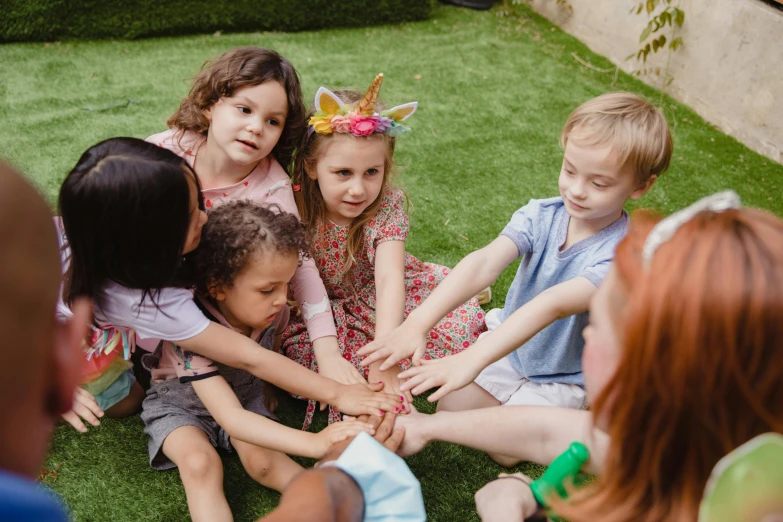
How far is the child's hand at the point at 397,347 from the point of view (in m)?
1.74

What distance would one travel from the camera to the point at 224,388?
1614 millimetres

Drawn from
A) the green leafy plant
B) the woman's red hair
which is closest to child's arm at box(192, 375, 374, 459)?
the woman's red hair

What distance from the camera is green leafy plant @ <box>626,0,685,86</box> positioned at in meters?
3.75

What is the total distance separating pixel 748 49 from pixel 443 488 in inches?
118

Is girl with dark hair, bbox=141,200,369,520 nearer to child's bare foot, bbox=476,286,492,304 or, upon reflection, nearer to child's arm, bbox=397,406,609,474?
child's arm, bbox=397,406,609,474

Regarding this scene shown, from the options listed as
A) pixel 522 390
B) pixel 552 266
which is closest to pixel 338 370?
pixel 522 390

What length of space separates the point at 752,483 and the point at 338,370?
1201 millimetres

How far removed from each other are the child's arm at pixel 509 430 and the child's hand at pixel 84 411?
0.80m

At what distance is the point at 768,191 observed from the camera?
3.24 meters

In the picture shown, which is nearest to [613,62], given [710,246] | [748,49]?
[748,49]

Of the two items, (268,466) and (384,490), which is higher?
(384,490)

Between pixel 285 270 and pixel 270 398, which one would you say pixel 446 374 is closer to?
pixel 285 270

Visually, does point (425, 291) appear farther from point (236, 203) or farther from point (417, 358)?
point (236, 203)

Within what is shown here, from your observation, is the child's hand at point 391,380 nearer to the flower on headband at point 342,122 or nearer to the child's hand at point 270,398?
the child's hand at point 270,398
